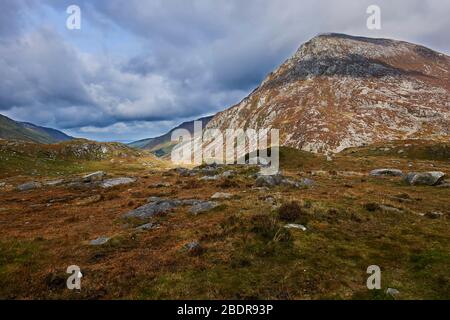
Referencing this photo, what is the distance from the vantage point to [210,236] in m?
21.9

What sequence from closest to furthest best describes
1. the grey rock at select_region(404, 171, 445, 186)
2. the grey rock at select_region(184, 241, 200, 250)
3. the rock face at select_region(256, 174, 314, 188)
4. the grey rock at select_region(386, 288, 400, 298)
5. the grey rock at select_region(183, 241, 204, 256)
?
the grey rock at select_region(386, 288, 400, 298) → the grey rock at select_region(183, 241, 204, 256) → the grey rock at select_region(184, 241, 200, 250) → the rock face at select_region(256, 174, 314, 188) → the grey rock at select_region(404, 171, 445, 186)

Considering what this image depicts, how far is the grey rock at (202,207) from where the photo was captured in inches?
1196

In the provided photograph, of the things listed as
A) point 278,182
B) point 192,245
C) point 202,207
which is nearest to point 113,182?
point 278,182

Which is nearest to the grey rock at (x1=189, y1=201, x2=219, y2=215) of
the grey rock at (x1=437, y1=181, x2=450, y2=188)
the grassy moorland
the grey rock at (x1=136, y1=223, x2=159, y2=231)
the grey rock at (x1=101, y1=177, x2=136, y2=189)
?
the grassy moorland

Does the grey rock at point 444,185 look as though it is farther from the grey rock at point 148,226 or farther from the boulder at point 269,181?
the grey rock at point 148,226

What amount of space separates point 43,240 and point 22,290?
952cm

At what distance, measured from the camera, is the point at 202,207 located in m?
31.2

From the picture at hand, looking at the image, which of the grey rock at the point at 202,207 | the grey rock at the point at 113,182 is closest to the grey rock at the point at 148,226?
the grey rock at the point at 202,207

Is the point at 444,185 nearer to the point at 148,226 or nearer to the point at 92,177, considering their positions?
the point at 148,226

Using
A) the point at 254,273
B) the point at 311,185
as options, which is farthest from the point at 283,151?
the point at 254,273

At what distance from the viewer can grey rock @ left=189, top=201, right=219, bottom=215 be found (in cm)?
3039

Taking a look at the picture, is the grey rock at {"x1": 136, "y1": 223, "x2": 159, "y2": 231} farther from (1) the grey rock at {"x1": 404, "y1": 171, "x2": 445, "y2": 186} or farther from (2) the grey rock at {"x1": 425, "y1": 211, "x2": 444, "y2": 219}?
(1) the grey rock at {"x1": 404, "y1": 171, "x2": 445, "y2": 186}

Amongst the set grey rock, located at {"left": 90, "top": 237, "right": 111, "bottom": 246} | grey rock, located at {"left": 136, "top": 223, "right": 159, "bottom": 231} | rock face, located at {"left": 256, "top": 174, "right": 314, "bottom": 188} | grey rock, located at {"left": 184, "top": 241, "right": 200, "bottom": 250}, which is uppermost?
rock face, located at {"left": 256, "top": 174, "right": 314, "bottom": 188}
